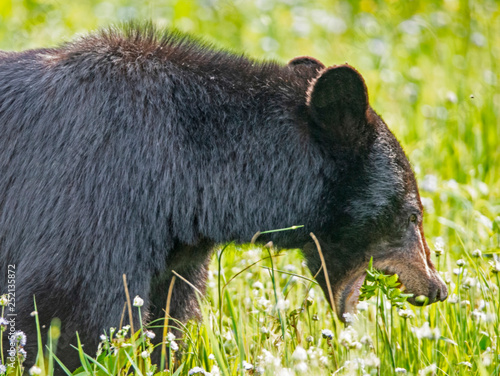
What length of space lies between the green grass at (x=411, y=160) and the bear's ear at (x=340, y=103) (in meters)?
0.66

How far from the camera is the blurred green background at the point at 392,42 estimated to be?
5.92 metres

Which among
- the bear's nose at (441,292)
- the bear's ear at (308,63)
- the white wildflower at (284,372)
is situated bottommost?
the white wildflower at (284,372)

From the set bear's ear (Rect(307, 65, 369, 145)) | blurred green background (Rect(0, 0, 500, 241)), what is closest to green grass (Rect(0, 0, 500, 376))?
blurred green background (Rect(0, 0, 500, 241))

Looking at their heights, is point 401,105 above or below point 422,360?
above

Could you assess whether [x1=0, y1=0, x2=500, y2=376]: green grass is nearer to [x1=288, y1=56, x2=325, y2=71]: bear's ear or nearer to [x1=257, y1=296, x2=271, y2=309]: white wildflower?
[x1=257, y1=296, x2=271, y2=309]: white wildflower

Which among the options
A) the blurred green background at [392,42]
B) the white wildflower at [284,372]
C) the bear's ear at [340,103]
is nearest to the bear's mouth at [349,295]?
the bear's ear at [340,103]

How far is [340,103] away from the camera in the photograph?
316cm

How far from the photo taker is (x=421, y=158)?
575cm

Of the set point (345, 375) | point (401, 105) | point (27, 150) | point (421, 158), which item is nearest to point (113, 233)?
point (27, 150)

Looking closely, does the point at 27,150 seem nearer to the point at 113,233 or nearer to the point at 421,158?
the point at 113,233

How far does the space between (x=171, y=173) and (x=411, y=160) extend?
310 cm

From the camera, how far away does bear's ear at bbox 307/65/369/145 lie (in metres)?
3.08

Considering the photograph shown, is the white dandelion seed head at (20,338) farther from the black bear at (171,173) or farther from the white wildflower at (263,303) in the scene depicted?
the white wildflower at (263,303)

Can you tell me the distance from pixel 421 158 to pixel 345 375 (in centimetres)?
337
